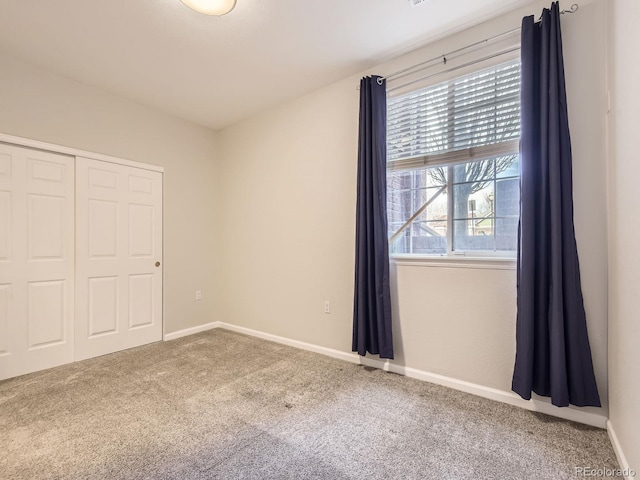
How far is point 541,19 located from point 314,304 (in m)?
2.80

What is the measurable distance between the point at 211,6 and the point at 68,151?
2.00 m

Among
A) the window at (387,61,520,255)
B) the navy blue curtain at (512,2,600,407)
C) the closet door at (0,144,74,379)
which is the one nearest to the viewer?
the navy blue curtain at (512,2,600,407)

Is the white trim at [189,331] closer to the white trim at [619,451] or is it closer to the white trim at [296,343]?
the white trim at [296,343]

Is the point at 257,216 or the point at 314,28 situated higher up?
the point at 314,28

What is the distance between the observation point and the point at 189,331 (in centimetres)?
377

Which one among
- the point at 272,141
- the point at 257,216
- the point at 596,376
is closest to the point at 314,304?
the point at 257,216

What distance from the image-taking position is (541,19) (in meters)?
1.89

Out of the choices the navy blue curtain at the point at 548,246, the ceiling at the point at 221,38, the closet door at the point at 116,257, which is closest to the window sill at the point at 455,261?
the navy blue curtain at the point at 548,246

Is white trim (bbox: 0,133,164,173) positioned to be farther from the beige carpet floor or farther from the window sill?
the window sill

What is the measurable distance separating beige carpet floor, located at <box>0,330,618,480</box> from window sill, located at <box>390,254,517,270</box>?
0.93m

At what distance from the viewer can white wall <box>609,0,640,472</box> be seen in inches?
51.6

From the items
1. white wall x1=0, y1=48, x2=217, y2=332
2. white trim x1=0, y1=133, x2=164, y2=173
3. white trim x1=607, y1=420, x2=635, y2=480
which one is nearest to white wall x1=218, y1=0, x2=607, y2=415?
white trim x1=607, y1=420, x2=635, y2=480

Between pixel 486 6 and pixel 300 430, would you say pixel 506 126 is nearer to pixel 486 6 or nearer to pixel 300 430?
pixel 486 6

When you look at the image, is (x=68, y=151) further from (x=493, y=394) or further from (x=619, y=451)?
(x=619, y=451)
